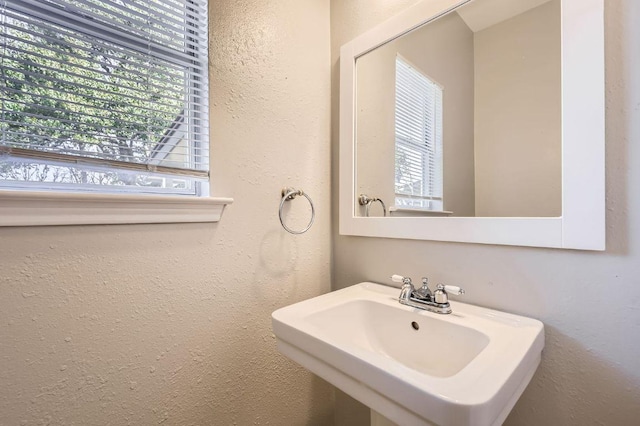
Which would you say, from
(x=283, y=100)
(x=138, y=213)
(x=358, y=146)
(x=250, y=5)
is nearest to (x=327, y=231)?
(x=358, y=146)

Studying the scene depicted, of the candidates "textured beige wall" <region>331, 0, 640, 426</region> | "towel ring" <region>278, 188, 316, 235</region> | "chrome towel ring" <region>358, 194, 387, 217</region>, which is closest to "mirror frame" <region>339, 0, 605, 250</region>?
"textured beige wall" <region>331, 0, 640, 426</region>

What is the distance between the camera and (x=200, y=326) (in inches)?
33.3

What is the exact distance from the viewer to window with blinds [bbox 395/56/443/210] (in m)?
0.94

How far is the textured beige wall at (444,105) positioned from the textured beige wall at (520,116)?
0.10ft

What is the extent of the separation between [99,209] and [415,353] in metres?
0.91

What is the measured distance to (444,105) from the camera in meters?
Result: 0.92

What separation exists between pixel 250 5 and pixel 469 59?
736 millimetres

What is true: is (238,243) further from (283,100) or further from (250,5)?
(250,5)

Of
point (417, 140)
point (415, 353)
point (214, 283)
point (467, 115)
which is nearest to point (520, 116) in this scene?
point (467, 115)

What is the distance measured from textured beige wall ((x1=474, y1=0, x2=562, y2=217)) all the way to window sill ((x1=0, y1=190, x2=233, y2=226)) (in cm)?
78

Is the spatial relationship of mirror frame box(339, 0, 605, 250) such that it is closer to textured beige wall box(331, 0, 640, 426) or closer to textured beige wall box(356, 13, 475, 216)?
textured beige wall box(331, 0, 640, 426)

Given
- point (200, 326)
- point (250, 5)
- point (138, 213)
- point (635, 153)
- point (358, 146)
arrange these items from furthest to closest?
point (358, 146)
point (250, 5)
point (200, 326)
point (138, 213)
point (635, 153)

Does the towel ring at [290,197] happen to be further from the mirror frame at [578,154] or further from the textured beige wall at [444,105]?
→ the mirror frame at [578,154]

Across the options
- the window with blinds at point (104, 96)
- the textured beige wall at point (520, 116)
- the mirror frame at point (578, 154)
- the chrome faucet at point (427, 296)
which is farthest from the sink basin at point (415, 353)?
the window with blinds at point (104, 96)
